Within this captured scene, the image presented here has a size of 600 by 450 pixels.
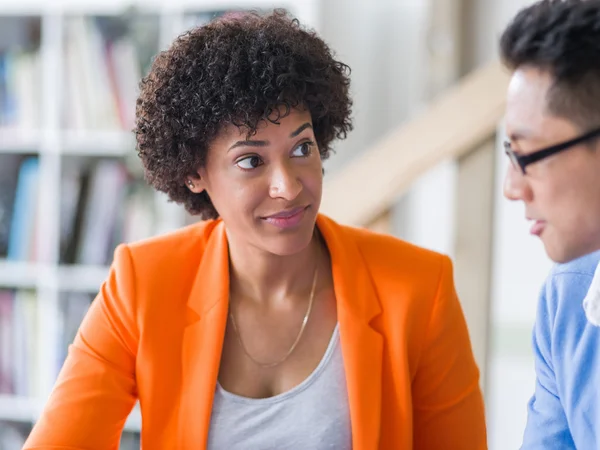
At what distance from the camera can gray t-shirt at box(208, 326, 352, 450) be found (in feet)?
4.60

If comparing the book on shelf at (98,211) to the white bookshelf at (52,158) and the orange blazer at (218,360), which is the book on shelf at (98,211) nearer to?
the white bookshelf at (52,158)

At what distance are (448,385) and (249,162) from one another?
533mm

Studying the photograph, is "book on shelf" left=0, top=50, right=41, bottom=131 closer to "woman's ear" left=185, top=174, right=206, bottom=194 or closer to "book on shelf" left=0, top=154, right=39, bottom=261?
"book on shelf" left=0, top=154, right=39, bottom=261

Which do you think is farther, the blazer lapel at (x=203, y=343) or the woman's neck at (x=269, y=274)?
the woman's neck at (x=269, y=274)

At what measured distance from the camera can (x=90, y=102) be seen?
2.77 meters

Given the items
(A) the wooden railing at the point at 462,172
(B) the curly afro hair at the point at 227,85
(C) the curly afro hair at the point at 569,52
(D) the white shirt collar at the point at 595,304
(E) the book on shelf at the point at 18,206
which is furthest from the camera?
(E) the book on shelf at the point at 18,206

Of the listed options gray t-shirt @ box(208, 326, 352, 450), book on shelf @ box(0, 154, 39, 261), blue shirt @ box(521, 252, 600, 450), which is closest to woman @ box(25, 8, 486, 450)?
gray t-shirt @ box(208, 326, 352, 450)

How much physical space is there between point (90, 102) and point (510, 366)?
176 cm

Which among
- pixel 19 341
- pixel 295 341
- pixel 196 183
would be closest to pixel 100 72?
pixel 19 341

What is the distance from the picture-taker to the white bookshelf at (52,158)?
272cm

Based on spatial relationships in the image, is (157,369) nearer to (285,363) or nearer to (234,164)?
(285,363)

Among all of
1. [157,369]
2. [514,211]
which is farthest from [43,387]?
[514,211]

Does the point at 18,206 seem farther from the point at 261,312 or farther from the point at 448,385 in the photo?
the point at 448,385

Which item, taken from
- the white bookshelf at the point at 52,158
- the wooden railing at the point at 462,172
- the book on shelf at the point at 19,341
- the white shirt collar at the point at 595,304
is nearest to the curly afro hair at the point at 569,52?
the white shirt collar at the point at 595,304
